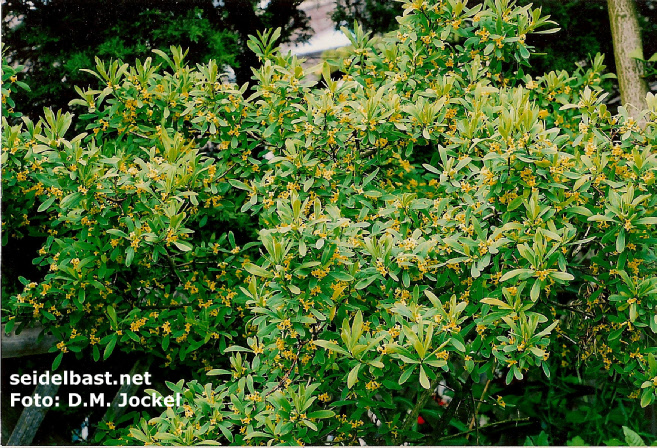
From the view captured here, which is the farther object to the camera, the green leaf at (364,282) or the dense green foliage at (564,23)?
the dense green foliage at (564,23)

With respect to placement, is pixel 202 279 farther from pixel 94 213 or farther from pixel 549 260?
pixel 549 260

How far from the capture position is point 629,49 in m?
2.97

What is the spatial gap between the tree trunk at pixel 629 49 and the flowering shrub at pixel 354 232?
32cm

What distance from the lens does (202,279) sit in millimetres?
2498

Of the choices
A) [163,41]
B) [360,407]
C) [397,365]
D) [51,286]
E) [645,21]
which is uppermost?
[163,41]

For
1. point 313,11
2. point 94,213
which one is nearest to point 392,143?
point 94,213

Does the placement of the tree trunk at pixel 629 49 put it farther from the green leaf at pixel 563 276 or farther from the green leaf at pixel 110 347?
the green leaf at pixel 110 347

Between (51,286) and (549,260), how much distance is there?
186 cm

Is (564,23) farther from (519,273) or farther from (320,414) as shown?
(320,414)

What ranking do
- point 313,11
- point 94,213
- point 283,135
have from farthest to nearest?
point 313,11 → point 283,135 → point 94,213

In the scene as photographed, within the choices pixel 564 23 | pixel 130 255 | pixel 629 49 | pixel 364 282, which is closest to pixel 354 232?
pixel 364 282

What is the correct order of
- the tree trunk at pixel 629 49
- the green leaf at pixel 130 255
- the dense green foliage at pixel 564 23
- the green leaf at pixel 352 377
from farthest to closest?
the dense green foliage at pixel 564 23 < the tree trunk at pixel 629 49 < the green leaf at pixel 130 255 < the green leaf at pixel 352 377

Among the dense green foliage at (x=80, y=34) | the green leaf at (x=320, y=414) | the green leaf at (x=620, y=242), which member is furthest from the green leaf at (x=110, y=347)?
the green leaf at (x=620, y=242)

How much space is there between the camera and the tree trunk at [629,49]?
2953mm
